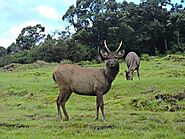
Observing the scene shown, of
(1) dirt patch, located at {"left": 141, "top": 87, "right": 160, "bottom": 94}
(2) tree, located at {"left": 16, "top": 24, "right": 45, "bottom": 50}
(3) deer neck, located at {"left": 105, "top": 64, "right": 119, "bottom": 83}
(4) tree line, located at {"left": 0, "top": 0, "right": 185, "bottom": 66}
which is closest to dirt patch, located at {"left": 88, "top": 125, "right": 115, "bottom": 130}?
(3) deer neck, located at {"left": 105, "top": 64, "right": 119, "bottom": 83}

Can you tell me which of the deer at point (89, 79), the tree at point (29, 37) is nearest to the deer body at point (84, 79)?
the deer at point (89, 79)

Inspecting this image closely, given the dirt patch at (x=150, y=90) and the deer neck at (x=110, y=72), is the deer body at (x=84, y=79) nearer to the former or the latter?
the deer neck at (x=110, y=72)

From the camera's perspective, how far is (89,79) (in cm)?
1423

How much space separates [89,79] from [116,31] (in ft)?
147

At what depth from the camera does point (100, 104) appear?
13.9m

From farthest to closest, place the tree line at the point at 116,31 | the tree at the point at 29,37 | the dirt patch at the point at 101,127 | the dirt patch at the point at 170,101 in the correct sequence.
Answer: the tree at the point at 29,37, the tree line at the point at 116,31, the dirt patch at the point at 170,101, the dirt patch at the point at 101,127

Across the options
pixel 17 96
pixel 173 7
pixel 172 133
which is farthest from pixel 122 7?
pixel 172 133

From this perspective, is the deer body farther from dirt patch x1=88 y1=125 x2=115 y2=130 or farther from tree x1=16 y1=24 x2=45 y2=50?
tree x1=16 y1=24 x2=45 y2=50

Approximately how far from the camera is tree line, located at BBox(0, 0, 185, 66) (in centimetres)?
5838

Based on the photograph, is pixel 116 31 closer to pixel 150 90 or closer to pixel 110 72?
pixel 150 90

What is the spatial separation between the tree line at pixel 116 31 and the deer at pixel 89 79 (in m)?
42.6

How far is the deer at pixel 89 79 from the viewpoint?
1388cm

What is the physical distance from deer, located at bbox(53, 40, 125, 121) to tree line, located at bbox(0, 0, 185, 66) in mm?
42593

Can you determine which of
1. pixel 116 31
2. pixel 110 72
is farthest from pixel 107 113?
pixel 116 31
